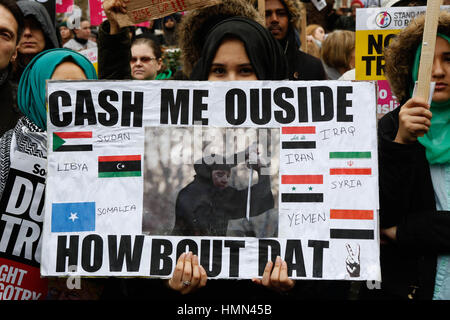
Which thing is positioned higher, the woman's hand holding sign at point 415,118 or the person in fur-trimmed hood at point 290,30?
the person in fur-trimmed hood at point 290,30

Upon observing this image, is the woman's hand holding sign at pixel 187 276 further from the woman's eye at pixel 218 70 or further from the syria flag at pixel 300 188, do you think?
the woman's eye at pixel 218 70

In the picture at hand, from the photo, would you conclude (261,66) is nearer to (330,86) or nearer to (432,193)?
(330,86)

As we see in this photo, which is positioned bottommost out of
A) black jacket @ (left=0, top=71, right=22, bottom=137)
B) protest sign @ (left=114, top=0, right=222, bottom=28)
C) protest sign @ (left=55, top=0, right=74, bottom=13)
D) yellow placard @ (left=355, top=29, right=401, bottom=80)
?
black jacket @ (left=0, top=71, right=22, bottom=137)

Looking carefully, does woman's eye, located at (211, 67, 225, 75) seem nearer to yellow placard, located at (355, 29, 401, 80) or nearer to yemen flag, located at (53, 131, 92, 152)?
yemen flag, located at (53, 131, 92, 152)

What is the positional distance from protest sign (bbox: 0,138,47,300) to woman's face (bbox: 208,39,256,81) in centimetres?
93

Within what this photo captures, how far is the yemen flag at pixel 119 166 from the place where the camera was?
259 cm

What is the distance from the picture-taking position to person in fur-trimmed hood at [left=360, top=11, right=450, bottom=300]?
2.56 metres

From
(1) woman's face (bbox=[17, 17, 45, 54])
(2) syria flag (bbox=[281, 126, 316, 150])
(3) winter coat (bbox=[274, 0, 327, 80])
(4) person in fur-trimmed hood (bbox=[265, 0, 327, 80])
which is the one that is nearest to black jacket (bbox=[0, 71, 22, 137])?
(1) woman's face (bbox=[17, 17, 45, 54])

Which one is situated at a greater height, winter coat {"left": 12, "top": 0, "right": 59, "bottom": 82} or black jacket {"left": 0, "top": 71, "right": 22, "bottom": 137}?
winter coat {"left": 12, "top": 0, "right": 59, "bottom": 82}

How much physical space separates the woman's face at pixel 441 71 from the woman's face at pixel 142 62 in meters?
3.53

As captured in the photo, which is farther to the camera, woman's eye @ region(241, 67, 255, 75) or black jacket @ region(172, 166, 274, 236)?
woman's eye @ region(241, 67, 255, 75)

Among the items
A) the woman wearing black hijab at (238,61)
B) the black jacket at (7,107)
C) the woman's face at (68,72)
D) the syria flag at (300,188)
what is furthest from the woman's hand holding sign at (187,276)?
the black jacket at (7,107)

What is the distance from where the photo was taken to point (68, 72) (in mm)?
2949
